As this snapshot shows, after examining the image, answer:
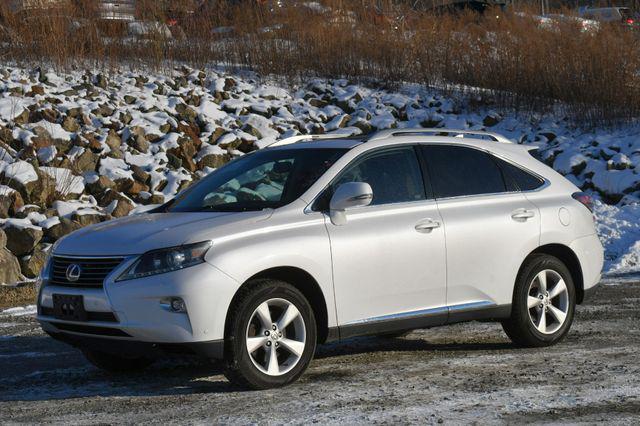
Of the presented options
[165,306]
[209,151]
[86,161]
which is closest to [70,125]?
[86,161]

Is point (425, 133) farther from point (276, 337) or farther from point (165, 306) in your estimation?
point (165, 306)

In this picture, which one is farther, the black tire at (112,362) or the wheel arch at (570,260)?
the wheel arch at (570,260)

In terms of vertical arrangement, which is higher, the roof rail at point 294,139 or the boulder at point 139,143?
the roof rail at point 294,139

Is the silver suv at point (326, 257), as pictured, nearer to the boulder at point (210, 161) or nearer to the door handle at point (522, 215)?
the door handle at point (522, 215)

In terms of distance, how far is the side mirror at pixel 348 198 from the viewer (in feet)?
23.9

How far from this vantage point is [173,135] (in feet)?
59.3

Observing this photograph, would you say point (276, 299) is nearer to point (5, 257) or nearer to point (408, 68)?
point (5, 257)

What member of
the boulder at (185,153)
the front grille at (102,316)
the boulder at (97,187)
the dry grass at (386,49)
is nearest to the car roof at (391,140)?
the front grille at (102,316)

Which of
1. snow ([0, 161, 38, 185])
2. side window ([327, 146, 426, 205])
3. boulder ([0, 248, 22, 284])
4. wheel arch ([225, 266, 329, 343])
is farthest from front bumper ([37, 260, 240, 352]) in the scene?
snow ([0, 161, 38, 185])

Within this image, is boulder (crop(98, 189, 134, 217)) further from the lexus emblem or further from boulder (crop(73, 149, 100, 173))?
the lexus emblem

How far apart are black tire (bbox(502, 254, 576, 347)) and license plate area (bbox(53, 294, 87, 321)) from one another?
10.8 ft

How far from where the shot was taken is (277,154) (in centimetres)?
826

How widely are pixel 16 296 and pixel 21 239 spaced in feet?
5.69

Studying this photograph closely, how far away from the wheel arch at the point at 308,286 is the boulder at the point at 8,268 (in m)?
7.20
